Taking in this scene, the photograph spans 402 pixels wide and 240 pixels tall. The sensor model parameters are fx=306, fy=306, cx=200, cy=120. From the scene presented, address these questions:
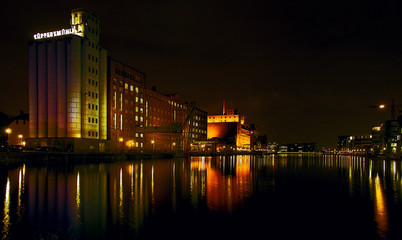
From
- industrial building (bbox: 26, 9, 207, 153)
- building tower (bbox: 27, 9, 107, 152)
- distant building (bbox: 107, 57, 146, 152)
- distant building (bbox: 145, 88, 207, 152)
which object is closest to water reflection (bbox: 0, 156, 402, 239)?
building tower (bbox: 27, 9, 107, 152)

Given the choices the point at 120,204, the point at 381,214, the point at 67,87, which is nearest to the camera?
the point at 381,214

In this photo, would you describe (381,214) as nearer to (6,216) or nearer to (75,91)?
(6,216)

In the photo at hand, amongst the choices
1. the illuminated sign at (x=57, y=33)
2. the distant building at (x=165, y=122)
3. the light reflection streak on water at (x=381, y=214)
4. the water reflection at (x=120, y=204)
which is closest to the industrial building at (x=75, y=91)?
the illuminated sign at (x=57, y=33)

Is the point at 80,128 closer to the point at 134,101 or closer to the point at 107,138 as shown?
the point at 107,138

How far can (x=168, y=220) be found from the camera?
1617cm

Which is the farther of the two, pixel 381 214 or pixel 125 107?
pixel 125 107

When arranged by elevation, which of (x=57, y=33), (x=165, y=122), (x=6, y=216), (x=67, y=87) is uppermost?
(x=57, y=33)

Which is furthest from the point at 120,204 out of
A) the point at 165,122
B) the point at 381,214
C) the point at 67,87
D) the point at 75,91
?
the point at 165,122

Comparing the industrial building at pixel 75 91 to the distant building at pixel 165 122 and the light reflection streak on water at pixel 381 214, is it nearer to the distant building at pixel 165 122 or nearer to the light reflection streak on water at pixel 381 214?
the distant building at pixel 165 122

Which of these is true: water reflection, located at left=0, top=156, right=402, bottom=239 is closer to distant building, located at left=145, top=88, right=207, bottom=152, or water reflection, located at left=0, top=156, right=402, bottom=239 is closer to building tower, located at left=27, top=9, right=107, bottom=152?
building tower, located at left=27, top=9, right=107, bottom=152

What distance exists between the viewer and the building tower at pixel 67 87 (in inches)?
3201

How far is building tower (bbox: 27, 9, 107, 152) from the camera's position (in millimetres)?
81312

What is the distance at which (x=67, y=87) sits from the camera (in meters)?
81.9

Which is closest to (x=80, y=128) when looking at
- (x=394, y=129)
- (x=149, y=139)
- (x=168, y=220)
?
(x=149, y=139)
